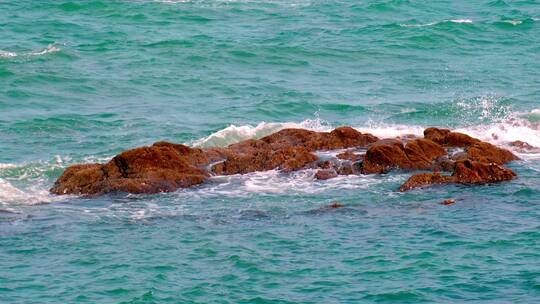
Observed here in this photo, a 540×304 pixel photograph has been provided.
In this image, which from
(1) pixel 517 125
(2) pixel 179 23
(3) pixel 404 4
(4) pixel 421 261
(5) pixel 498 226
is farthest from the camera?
(3) pixel 404 4

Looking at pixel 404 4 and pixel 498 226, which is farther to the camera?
pixel 404 4

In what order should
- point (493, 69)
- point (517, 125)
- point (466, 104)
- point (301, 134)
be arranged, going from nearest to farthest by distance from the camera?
point (301, 134) → point (517, 125) → point (466, 104) → point (493, 69)

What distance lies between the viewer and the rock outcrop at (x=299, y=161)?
30.1 metres

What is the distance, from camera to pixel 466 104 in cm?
4291

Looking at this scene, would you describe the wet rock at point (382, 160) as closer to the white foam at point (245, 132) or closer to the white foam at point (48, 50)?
the white foam at point (245, 132)

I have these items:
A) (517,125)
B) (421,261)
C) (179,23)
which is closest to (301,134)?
(517,125)

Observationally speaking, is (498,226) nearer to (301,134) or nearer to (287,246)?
(287,246)

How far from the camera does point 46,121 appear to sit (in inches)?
1577

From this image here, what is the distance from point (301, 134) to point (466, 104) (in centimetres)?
1090

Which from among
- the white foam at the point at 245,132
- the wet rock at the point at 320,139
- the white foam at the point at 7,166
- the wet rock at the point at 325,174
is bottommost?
the white foam at the point at 245,132

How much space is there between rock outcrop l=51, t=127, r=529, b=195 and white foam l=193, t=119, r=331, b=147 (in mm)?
2782

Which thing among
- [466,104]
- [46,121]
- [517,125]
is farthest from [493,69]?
[46,121]

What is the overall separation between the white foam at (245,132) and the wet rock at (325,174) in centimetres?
666

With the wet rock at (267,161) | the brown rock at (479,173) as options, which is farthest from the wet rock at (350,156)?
the brown rock at (479,173)
